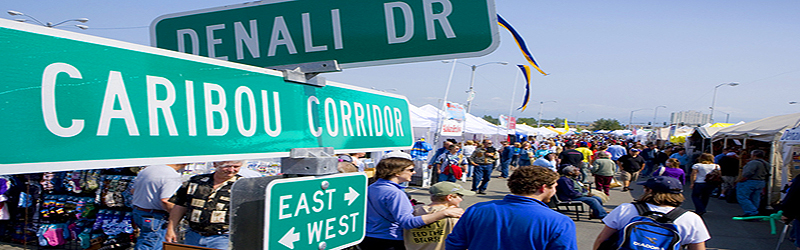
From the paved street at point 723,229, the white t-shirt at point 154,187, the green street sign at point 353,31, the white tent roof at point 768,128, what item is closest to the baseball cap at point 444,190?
the green street sign at point 353,31

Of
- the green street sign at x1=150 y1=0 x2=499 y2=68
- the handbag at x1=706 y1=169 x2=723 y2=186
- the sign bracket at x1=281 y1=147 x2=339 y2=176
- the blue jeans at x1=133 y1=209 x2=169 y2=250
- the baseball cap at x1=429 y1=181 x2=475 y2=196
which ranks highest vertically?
the green street sign at x1=150 y1=0 x2=499 y2=68

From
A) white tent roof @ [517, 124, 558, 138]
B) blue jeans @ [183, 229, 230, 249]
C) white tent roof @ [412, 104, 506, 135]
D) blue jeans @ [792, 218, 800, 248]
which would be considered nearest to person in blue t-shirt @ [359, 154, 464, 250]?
blue jeans @ [183, 229, 230, 249]

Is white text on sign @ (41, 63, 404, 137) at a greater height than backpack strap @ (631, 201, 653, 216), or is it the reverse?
white text on sign @ (41, 63, 404, 137)

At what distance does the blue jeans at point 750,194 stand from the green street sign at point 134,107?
34.0ft

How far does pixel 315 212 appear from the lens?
4.92 feet

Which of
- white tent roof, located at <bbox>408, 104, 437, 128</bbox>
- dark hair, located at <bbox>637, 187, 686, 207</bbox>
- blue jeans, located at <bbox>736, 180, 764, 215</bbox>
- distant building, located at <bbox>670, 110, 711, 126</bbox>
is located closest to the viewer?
dark hair, located at <bbox>637, 187, 686, 207</bbox>

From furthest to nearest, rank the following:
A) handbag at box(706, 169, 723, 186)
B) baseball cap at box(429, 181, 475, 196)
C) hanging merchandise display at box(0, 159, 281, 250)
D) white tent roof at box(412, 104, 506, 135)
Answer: white tent roof at box(412, 104, 506, 135) < handbag at box(706, 169, 723, 186) < hanging merchandise display at box(0, 159, 281, 250) < baseball cap at box(429, 181, 475, 196)

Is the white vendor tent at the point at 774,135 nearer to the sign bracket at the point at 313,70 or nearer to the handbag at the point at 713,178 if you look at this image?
the handbag at the point at 713,178

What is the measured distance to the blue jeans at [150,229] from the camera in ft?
14.5

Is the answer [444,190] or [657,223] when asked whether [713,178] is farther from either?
[444,190]

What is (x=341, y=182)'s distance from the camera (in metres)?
1.60

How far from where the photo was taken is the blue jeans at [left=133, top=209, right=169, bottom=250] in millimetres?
4414

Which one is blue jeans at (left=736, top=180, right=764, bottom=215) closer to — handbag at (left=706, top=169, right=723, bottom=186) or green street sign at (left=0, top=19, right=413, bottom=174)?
handbag at (left=706, top=169, right=723, bottom=186)

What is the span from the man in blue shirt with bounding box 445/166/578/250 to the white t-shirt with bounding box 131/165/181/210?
2.98 m
